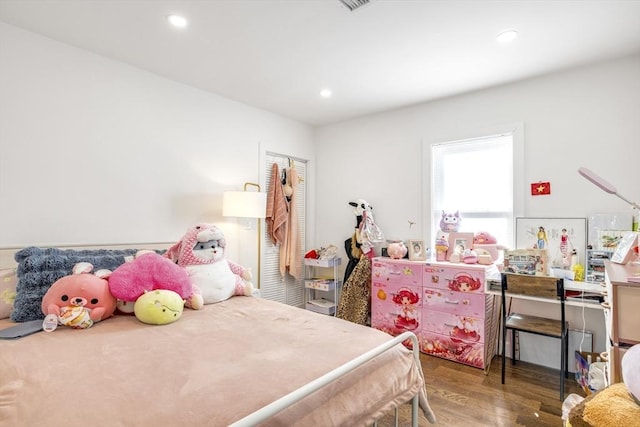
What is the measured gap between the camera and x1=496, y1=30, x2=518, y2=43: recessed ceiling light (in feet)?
6.88

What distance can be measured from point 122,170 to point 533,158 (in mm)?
3451

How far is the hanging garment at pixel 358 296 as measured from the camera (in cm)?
341

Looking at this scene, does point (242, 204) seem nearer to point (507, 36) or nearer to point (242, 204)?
point (242, 204)

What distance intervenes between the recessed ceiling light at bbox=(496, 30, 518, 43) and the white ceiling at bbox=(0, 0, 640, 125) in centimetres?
4

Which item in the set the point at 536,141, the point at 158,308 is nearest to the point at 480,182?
the point at 536,141

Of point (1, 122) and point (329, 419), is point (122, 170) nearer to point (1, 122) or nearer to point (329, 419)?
point (1, 122)

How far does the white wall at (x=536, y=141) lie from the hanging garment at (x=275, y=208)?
0.80 m

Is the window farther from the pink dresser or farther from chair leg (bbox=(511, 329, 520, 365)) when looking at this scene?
chair leg (bbox=(511, 329, 520, 365))

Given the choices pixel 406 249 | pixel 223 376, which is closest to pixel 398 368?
pixel 223 376

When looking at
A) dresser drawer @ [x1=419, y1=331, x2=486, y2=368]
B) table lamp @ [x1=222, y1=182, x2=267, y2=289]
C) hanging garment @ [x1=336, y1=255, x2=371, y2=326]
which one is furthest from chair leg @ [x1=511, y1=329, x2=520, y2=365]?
table lamp @ [x1=222, y1=182, x2=267, y2=289]

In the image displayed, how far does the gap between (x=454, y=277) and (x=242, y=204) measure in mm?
1988

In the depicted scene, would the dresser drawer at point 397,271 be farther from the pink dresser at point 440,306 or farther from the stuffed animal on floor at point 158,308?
the stuffed animal on floor at point 158,308

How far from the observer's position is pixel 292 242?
150 inches

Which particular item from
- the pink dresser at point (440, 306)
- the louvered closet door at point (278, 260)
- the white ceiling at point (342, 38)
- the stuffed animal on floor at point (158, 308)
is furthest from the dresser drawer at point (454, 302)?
the stuffed animal on floor at point (158, 308)
